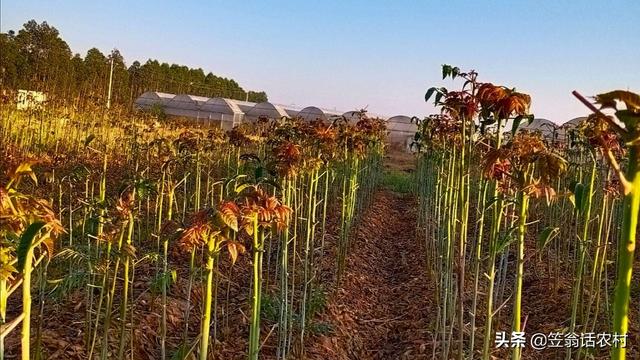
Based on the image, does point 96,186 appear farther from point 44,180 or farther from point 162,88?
point 162,88

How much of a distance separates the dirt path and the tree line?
328 inches

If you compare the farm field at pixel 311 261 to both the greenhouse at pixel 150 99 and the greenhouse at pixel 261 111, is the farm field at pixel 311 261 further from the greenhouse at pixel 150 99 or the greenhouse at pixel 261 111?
the greenhouse at pixel 150 99

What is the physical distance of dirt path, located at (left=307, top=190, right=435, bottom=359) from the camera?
466cm

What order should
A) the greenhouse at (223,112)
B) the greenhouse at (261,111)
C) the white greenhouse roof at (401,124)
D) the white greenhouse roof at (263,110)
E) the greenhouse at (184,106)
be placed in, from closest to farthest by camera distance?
the greenhouse at (223,112) < the white greenhouse roof at (263,110) < the greenhouse at (261,111) < the white greenhouse roof at (401,124) < the greenhouse at (184,106)

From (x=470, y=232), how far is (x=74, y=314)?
254 inches

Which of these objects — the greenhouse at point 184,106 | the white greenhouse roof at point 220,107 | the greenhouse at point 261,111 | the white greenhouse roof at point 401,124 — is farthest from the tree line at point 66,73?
the white greenhouse roof at point 401,124

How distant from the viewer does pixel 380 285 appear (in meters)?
6.58

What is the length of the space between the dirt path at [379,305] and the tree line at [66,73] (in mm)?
8340

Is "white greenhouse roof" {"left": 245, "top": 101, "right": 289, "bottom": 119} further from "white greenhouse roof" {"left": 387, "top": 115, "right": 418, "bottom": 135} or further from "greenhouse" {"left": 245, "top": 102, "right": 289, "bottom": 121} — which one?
"white greenhouse roof" {"left": 387, "top": 115, "right": 418, "bottom": 135}

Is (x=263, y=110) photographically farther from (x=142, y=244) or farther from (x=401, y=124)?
(x=142, y=244)

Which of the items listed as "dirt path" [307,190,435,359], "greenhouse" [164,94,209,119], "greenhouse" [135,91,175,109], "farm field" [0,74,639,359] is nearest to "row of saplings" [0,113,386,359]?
"farm field" [0,74,639,359]

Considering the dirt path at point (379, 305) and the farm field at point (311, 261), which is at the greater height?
the farm field at point (311, 261)

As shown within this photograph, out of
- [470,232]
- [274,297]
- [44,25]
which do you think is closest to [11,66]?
[44,25]

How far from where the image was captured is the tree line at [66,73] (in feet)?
47.8
